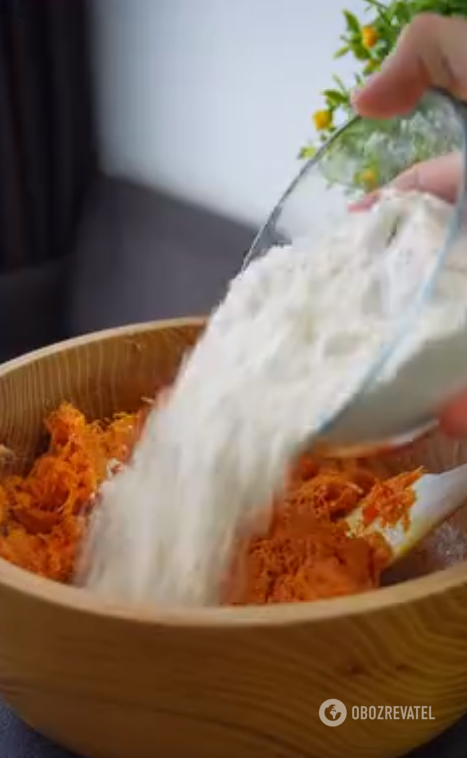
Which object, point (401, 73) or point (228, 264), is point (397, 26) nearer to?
point (401, 73)

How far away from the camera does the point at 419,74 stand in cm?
69

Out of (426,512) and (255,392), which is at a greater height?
(255,392)

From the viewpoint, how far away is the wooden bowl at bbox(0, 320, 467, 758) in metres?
0.54

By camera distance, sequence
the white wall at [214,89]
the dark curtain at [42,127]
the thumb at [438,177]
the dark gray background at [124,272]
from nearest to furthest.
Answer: the thumb at [438,177] → the white wall at [214,89] → the dark gray background at [124,272] → the dark curtain at [42,127]

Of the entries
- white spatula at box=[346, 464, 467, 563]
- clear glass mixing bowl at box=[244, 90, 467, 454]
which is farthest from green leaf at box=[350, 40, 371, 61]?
white spatula at box=[346, 464, 467, 563]

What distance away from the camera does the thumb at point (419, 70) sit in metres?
0.68

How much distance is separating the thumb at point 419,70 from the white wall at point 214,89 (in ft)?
2.15

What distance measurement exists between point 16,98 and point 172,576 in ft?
4.45

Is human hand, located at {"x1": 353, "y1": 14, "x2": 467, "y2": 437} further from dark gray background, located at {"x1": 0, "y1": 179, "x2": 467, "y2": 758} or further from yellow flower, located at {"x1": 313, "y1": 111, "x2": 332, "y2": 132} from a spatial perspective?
dark gray background, located at {"x1": 0, "y1": 179, "x2": 467, "y2": 758}

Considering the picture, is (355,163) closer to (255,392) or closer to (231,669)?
(255,392)

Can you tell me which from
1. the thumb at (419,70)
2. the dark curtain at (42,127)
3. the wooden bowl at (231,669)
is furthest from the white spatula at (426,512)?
the dark curtain at (42,127)

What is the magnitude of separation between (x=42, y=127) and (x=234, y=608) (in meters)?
1.46

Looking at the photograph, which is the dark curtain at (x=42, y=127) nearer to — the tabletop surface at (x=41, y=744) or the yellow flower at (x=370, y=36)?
the yellow flower at (x=370, y=36)

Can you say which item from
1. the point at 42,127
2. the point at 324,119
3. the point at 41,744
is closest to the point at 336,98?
the point at 324,119
